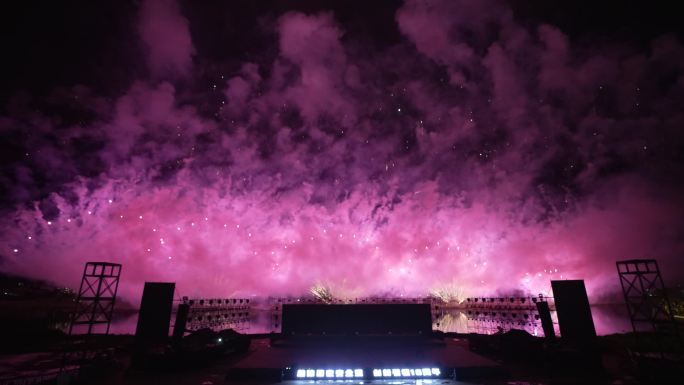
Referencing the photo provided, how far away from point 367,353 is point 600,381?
10.3 meters

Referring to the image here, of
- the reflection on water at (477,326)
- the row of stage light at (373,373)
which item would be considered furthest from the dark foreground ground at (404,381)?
the reflection on water at (477,326)

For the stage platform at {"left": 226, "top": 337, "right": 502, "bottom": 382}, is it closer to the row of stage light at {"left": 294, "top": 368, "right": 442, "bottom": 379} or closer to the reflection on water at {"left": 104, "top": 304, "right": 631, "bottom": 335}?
the row of stage light at {"left": 294, "top": 368, "right": 442, "bottom": 379}

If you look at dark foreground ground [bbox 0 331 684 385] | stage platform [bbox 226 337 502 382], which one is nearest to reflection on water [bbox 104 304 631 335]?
dark foreground ground [bbox 0 331 684 385]

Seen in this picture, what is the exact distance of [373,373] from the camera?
1470 centimetres

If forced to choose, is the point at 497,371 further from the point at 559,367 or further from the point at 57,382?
the point at 57,382

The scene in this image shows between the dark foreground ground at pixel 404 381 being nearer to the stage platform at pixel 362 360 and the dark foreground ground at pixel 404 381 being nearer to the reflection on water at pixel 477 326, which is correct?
the stage platform at pixel 362 360

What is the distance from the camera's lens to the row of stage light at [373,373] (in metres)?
14.7

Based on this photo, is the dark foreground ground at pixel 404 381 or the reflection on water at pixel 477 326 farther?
the reflection on water at pixel 477 326

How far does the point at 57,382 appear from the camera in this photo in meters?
13.9

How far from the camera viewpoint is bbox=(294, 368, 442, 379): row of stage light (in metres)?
14.7

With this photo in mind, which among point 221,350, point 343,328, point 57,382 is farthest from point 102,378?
point 343,328

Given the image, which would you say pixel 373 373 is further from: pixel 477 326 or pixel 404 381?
pixel 477 326

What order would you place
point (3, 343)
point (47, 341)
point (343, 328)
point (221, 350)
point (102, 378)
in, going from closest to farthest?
point (102, 378) < point (221, 350) < point (343, 328) < point (3, 343) < point (47, 341)

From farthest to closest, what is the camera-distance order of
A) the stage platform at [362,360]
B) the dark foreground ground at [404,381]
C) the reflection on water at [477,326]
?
the reflection on water at [477,326] < the stage platform at [362,360] < the dark foreground ground at [404,381]
